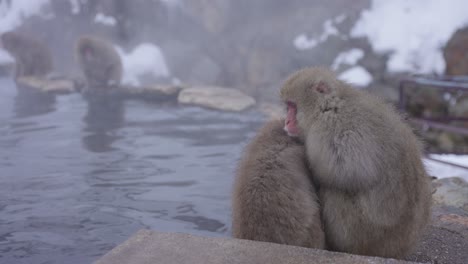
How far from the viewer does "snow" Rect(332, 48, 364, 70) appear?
22.5 ft

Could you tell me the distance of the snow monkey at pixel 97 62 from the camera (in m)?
7.33

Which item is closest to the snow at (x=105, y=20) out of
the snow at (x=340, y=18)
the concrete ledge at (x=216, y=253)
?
the snow at (x=340, y=18)

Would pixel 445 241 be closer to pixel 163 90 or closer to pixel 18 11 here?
pixel 163 90

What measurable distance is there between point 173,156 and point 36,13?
29.2 ft

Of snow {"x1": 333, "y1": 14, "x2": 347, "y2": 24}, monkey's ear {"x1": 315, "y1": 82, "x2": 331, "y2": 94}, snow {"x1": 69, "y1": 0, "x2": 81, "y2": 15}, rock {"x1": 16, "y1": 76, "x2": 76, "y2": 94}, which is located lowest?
monkey's ear {"x1": 315, "y1": 82, "x2": 331, "y2": 94}

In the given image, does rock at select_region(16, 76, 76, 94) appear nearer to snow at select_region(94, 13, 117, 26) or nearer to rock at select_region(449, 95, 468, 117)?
snow at select_region(94, 13, 117, 26)

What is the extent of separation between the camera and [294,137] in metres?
1.69

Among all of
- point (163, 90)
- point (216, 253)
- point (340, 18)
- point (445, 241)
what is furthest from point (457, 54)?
point (216, 253)

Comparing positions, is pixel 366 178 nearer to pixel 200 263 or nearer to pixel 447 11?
pixel 200 263

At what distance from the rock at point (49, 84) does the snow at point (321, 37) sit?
3.61 m

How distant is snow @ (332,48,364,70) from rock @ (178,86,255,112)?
148 centimetres

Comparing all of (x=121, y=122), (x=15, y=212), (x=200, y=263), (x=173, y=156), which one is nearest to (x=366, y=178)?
(x=200, y=263)

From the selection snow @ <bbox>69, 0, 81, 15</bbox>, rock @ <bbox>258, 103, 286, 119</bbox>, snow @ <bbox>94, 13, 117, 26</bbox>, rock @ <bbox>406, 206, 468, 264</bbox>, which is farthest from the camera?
snow @ <bbox>69, 0, 81, 15</bbox>

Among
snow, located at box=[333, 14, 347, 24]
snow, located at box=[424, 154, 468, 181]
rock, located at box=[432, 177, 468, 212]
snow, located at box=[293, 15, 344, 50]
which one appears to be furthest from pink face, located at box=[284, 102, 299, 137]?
snow, located at box=[333, 14, 347, 24]
